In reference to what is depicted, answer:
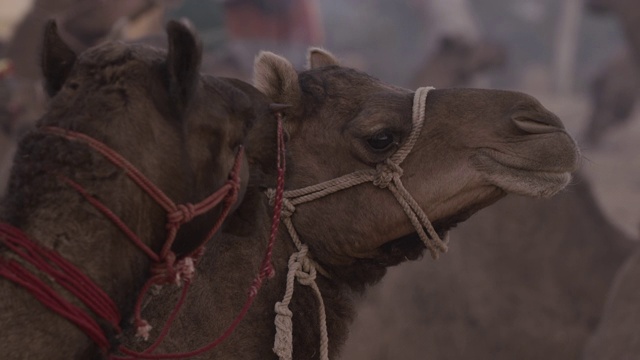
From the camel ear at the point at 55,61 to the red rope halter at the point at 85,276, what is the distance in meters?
0.21

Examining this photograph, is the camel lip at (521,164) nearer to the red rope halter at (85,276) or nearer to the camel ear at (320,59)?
the camel ear at (320,59)

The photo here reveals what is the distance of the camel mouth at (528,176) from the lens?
246 cm

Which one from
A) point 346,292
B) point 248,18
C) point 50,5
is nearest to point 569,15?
point 248,18

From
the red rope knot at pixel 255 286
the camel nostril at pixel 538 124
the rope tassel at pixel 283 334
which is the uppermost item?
the camel nostril at pixel 538 124

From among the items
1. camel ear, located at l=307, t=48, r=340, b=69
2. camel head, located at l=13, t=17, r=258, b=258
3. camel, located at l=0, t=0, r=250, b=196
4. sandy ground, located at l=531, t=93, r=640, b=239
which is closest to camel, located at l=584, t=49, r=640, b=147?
sandy ground, located at l=531, t=93, r=640, b=239

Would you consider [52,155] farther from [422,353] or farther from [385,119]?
[422,353]

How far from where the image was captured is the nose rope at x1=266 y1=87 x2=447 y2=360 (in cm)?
253

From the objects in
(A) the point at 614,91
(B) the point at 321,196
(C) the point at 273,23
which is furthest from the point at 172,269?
(A) the point at 614,91

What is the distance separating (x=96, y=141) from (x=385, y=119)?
95 cm

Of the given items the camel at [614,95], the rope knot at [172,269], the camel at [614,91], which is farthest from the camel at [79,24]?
the camel at [614,95]

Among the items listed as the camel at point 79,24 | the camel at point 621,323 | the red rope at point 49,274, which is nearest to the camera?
the red rope at point 49,274

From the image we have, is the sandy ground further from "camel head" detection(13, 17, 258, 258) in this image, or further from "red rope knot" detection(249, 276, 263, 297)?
"camel head" detection(13, 17, 258, 258)

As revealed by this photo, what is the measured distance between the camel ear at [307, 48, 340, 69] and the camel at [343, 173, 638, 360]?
95.7 inches

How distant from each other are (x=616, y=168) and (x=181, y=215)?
40.0 feet
